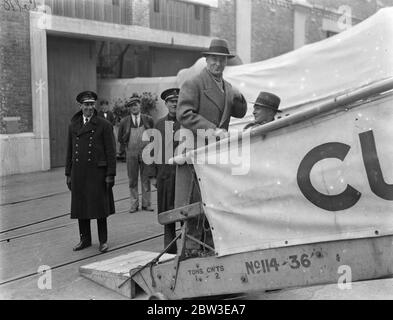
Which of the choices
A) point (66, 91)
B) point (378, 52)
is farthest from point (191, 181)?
point (66, 91)

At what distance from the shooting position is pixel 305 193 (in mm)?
3471

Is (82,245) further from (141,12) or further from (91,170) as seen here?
(141,12)

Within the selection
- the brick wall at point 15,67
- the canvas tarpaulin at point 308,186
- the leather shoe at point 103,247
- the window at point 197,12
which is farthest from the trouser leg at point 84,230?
the window at point 197,12

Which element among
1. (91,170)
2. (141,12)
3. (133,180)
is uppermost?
(141,12)

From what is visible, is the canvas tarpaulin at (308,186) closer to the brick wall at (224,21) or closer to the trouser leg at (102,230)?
the trouser leg at (102,230)

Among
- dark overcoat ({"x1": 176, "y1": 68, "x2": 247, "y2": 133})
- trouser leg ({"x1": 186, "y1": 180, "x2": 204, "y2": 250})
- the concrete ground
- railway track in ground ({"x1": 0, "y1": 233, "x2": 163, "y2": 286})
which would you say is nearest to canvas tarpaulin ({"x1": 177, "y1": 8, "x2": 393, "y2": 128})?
the concrete ground

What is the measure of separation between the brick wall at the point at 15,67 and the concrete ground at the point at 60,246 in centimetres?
281

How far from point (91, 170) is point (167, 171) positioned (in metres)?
1.04

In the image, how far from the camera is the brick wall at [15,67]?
43.5 ft

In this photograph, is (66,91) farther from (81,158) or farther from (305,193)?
(305,193)

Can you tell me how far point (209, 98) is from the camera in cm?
481

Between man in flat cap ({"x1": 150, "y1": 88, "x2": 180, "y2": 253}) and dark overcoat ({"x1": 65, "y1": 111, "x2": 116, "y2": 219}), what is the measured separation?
69cm

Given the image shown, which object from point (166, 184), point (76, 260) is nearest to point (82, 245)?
point (76, 260)

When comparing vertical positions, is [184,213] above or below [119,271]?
above
